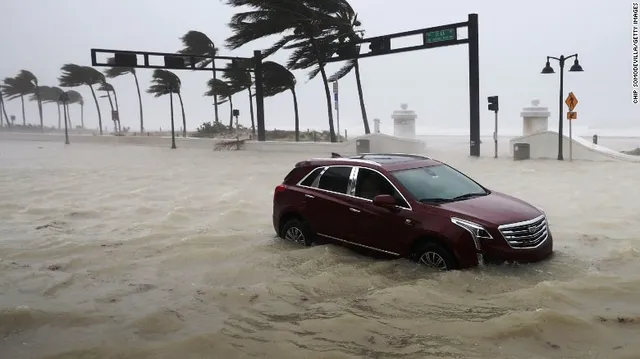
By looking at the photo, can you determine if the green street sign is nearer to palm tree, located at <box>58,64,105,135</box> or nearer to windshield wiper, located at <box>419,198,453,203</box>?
windshield wiper, located at <box>419,198,453,203</box>

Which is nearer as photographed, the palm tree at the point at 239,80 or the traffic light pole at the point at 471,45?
the traffic light pole at the point at 471,45

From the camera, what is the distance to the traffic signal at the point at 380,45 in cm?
2627

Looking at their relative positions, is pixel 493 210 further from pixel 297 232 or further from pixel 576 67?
pixel 576 67

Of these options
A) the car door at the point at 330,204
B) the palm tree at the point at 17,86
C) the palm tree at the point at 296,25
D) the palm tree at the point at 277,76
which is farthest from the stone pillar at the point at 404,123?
the palm tree at the point at 17,86

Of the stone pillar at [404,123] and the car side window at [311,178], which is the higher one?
the stone pillar at [404,123]

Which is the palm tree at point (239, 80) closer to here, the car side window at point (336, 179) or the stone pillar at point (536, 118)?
the stone pillar at point (536, 118)

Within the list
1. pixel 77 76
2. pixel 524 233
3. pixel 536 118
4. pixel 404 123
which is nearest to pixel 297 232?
pixel 524 233

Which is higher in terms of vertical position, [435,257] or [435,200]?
[435,200]

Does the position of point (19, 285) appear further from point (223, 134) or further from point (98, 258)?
point (223, 134)

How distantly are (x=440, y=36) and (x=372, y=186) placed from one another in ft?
57.5

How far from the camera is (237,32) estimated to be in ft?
100

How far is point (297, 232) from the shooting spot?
873 centimetres

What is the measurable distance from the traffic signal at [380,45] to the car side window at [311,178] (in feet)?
61.3

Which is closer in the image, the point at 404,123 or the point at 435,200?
the point at 435,200
